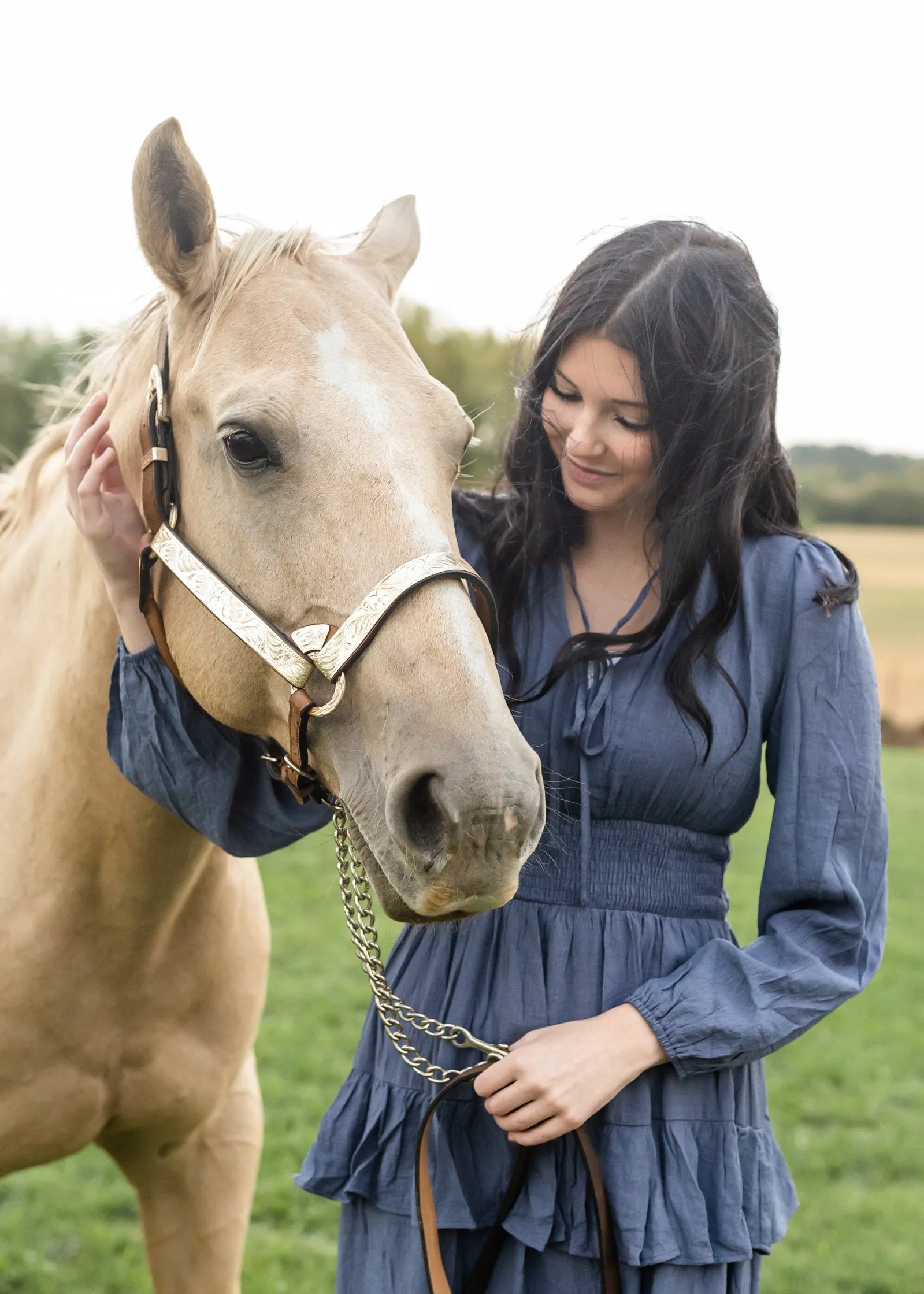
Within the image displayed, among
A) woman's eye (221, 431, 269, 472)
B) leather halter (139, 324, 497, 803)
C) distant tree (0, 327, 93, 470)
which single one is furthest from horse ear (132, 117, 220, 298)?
distant tree (0, 327, 93, 470)

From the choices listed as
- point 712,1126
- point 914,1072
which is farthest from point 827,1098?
point 712,1126

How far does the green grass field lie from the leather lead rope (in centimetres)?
55

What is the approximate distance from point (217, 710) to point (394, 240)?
96 cm

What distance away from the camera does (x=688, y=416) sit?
1854mm

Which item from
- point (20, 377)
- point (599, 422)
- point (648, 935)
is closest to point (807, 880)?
point (648, 935)

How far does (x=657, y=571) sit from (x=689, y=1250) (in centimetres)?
103

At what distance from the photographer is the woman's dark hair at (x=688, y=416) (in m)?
1.83

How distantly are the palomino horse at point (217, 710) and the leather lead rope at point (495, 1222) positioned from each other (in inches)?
17.8

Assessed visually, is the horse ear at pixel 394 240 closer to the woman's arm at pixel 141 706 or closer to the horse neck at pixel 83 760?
the horse neck at pixel 83 760

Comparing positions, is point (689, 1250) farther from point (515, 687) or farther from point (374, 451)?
point (374, 451)

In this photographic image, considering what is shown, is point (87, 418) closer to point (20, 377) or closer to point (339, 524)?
point (339, 524)

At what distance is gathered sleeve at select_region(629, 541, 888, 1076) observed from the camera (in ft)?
5.44

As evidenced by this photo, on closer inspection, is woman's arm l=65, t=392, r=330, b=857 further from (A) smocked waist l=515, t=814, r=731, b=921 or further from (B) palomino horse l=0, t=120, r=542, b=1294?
(A) smocked waist l=515, t=814, r=731, b=921

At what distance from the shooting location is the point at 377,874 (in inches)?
59.1
